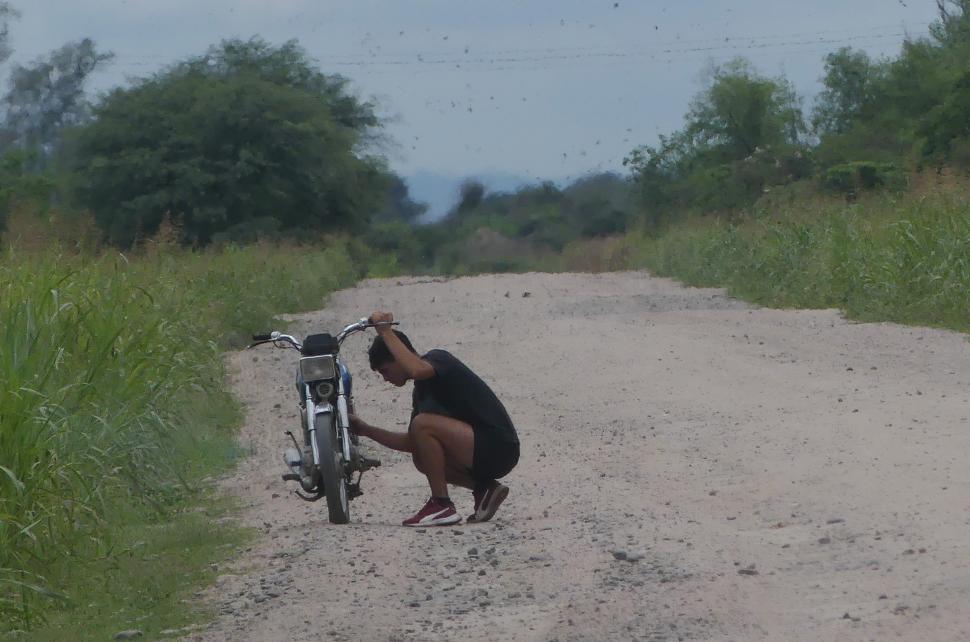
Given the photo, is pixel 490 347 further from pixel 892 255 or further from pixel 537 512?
pixel 537 512

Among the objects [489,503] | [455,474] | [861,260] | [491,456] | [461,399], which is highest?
[861,260]

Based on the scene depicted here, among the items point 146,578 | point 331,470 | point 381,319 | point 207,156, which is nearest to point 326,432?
point 331,470

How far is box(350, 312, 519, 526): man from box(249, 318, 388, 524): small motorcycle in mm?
190

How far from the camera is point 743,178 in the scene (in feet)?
144

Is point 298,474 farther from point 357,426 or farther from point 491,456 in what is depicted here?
point 491,456

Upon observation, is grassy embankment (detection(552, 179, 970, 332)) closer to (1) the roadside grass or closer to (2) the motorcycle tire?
(2) the motorcycle tire

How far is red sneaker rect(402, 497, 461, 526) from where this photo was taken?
291 inches

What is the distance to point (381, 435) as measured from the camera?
25.6 ft

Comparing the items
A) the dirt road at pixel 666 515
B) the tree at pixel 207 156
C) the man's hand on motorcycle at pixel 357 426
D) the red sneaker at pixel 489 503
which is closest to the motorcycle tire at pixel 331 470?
the dirt road at pixel 666 515

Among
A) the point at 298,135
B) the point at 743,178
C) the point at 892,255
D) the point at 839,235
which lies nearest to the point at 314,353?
the point at 892,255

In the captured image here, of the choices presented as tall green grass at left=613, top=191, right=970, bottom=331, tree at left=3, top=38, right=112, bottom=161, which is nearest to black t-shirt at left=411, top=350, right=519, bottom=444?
tall green grass at left=613, top=191, right=970, bottom=331

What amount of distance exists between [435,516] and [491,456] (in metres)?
0.42

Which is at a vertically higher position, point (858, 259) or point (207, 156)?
point (207, 156)

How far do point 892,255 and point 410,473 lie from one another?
1084 centimetres
